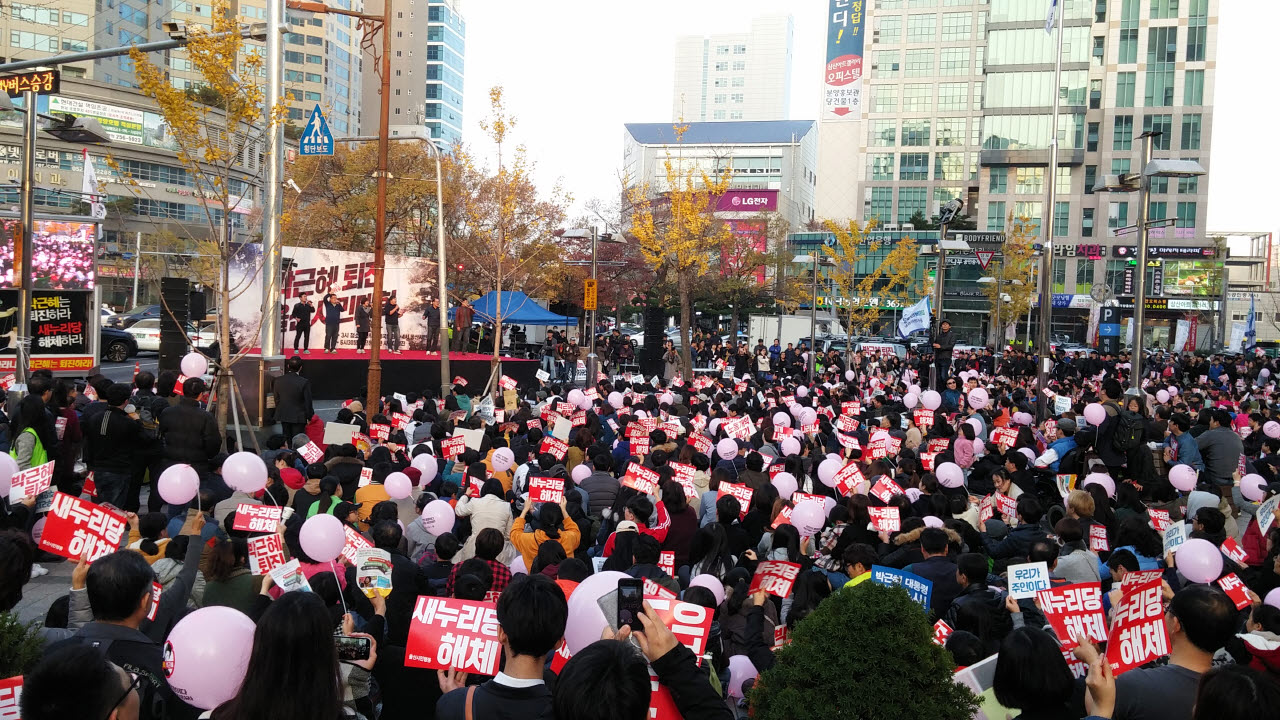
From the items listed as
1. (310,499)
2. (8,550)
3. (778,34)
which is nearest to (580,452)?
(310,499)

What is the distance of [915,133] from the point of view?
3334 inches

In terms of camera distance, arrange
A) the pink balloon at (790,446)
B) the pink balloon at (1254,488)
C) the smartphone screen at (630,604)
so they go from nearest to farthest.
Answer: the smartphone screen at (630,604)
the pink balloon at (1254,488)
the pink balloon at (790,446)

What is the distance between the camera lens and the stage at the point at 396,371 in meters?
23.0

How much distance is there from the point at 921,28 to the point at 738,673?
285 ft

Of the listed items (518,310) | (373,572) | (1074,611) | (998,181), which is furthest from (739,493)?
(998,181)

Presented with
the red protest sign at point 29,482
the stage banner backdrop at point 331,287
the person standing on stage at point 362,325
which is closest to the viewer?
the red protest sign at point 29,482

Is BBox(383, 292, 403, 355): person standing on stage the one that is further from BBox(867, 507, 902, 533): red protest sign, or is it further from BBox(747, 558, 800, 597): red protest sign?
BBox(747, 558, 800, 597): red protest sign

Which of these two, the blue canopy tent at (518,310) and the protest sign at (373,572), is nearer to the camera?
the protest sign at (373,572)

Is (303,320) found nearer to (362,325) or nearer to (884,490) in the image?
(362,325)

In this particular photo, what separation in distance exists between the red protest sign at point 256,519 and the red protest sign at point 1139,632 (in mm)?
5046

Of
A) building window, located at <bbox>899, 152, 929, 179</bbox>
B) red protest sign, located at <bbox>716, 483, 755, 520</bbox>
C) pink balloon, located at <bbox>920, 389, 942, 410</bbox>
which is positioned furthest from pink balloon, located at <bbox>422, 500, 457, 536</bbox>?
building window, located at <bbox>899, 152, 929, 179</bbox>

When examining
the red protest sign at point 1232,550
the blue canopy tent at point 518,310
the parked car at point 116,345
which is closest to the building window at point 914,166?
the blue canopy tent at point 518,310

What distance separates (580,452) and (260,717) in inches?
306

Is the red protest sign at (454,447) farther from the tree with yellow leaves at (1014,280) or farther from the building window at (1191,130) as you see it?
the building window at (1191,130)
